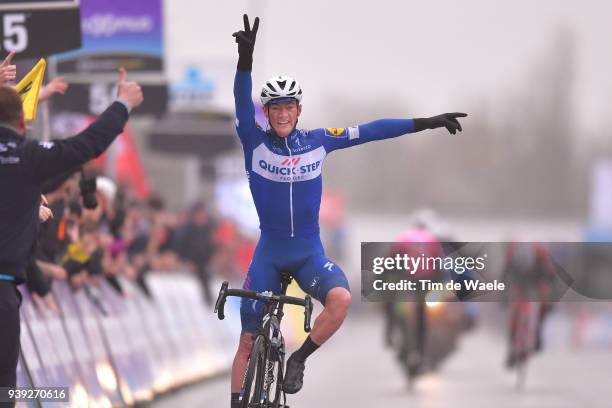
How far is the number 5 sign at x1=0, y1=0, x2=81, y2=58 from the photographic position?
12.2m

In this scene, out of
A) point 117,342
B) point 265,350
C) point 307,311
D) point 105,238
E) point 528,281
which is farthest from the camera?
point 528,281

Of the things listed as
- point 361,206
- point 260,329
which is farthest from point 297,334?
point 361,206

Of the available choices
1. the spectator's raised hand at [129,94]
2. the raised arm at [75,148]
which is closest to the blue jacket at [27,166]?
the raised arm at [75,148]

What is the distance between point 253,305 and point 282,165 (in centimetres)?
95

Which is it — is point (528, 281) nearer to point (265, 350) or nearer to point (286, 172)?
point (286, 172)

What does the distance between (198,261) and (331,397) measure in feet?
21.0

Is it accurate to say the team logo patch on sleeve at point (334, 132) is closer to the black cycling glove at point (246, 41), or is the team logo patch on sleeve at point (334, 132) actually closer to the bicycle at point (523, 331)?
the black cycling glove at point (246, 41)

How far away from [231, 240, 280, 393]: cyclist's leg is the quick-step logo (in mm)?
466

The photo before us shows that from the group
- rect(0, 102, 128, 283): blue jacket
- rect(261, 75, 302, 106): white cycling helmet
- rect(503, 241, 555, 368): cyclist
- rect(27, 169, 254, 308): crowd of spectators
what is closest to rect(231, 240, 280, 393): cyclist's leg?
rect(261, 75, 302, 106): white cycling helmet

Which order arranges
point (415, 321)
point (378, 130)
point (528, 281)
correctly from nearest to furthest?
point (378, 130), point (528, 281), point (415, 321)

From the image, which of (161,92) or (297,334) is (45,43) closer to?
(161,92)

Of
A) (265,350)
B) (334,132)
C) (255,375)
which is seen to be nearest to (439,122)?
(334,132)

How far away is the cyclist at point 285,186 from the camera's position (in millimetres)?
10336

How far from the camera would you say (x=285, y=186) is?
10453 mm
